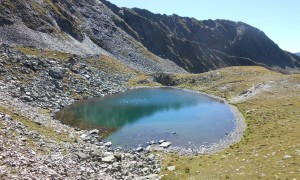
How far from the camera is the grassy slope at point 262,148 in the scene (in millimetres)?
36844

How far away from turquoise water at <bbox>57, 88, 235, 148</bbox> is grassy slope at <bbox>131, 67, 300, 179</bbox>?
22.5 feet

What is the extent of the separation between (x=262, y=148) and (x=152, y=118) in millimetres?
35063

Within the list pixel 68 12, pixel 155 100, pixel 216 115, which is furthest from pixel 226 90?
pixel 68 12

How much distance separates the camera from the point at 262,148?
4716 centimetres

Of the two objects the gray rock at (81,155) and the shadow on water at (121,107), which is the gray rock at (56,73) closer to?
the shadow on water at (121,107)

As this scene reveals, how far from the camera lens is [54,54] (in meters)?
116

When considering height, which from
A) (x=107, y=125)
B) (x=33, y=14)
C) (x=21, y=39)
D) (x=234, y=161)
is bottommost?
(x=107, y=125)

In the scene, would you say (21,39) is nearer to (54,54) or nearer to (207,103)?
(54,54)

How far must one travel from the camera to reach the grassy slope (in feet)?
121

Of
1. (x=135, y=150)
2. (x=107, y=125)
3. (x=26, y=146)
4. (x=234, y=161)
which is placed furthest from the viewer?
(x=107, y=125)

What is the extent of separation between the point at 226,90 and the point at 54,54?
6249 cm

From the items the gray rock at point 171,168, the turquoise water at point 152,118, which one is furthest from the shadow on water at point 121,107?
the gray rock at point 171,168

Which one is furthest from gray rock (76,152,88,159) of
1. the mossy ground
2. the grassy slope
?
the grassy slope

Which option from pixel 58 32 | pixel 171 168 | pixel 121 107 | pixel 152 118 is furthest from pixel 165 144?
pixel 58 32
